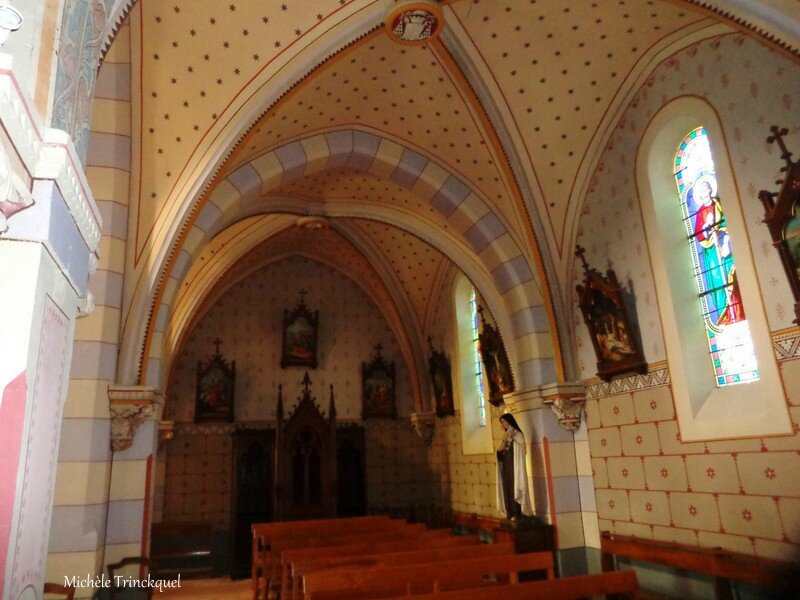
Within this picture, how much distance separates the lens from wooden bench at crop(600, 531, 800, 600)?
4.89 m

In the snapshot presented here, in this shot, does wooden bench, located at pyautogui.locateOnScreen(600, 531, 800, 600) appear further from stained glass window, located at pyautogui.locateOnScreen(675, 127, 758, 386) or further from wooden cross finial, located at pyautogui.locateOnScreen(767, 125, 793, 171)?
wooden cross finial, located at pyautogui.locateOnScreen(767, 125, 793, 171)

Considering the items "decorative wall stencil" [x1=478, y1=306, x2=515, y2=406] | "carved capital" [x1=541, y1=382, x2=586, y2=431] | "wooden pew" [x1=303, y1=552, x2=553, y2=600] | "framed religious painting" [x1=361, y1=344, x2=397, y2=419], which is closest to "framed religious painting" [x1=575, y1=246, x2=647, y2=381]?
"carved capital" [x1=541, y1=382, x2=586, y2=431]

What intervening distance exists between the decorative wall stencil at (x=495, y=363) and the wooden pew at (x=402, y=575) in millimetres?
4375

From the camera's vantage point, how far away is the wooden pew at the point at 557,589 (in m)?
4.04

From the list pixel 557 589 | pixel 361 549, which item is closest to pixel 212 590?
pixel 361 549

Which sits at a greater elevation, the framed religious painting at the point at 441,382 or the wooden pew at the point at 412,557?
the framed religious painting at the point at 441,382

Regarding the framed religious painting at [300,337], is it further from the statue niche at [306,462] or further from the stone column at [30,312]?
the stone column at [30,312]

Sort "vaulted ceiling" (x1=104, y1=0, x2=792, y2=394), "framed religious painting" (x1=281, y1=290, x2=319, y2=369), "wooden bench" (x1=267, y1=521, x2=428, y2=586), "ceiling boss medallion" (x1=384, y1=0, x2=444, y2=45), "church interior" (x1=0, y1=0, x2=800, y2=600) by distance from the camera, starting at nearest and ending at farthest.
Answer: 1. "church interior" (x1=0, y1=0, x2=800, y2=600)
2. "ceiling boss medallion" (x1=384, y1=0, x2=444, y2=45)
3. "vaulted ceiling" (x1=104, y1=0, x2=792, y2=394)
4. "wooden bench" (x1=267, y1=521, x2=428, y2=586)
5. "framed religious painting" (x1=281, y1=290, x2=319, y2=369)

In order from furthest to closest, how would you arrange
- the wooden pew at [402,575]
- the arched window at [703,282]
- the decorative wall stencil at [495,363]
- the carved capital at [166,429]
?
the carved capital at [166,429] → the decorative wall stencil at [495,363] → the arched window at [703,282] → the wooden pew at [402,575]

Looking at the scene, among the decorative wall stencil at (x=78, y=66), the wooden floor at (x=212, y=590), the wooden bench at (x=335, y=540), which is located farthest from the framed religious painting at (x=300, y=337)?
the decorative wall stencil at (x=78, y=66)

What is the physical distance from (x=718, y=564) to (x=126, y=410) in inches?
237

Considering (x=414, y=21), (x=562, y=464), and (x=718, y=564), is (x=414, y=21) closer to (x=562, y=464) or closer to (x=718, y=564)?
(x=562, y=464)

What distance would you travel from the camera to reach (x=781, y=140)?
5.19m

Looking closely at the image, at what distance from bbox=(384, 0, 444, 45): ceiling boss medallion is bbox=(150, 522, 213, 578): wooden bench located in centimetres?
932
